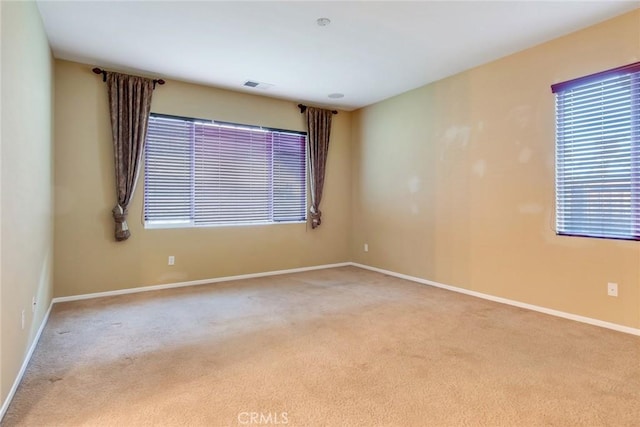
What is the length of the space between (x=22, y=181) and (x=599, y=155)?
14.9ft

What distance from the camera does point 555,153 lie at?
3.34 m

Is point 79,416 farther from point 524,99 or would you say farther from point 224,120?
point 524,99

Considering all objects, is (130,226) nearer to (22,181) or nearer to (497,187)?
(22,181)

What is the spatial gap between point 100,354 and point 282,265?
3.02 meters

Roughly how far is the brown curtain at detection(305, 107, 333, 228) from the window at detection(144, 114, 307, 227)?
0.13 metres

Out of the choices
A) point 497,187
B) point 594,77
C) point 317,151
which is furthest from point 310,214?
point 594,77

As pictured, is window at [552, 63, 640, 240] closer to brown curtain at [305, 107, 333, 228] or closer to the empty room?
the empty room

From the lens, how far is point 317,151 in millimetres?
5578

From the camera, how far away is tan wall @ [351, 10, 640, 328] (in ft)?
10.1

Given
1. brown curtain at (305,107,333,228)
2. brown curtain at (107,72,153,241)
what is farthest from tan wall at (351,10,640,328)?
brown curtain at (107,72,153,241)

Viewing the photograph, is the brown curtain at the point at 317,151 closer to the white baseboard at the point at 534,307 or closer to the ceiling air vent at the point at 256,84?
the ceiling air vent at the point at 256,84

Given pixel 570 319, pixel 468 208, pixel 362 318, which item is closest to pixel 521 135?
pixel 468 208

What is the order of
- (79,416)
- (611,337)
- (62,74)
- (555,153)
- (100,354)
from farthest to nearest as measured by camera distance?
(62,74) < (555,153) < (611,337) < (100,354) < (79,416)

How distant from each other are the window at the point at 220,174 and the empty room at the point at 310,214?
3 cm
